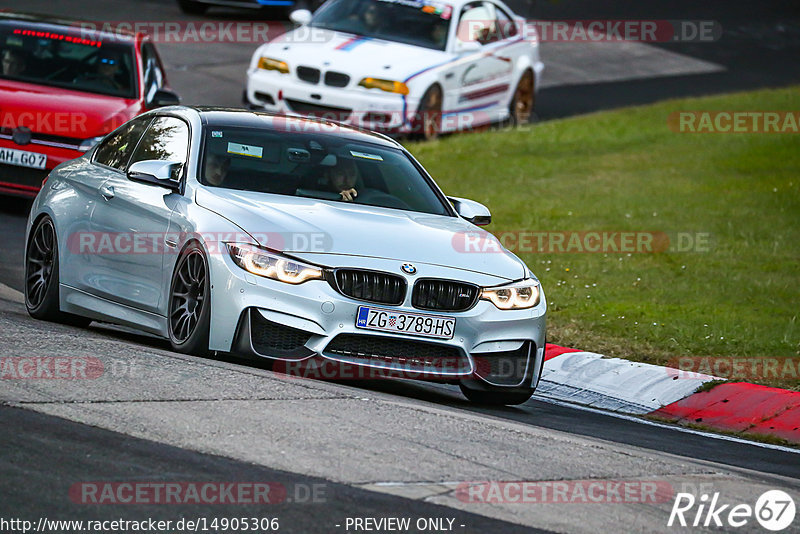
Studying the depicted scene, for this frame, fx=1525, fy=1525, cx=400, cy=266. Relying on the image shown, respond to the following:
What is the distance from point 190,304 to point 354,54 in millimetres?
10755

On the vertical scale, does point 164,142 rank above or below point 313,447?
above

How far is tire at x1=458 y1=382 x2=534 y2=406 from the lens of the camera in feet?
28.5

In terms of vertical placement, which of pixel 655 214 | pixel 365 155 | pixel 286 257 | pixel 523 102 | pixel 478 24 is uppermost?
pixel 365 155

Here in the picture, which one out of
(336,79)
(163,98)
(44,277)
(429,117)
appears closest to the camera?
(44,277)

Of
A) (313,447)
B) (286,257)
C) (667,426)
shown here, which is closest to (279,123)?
(286,257)

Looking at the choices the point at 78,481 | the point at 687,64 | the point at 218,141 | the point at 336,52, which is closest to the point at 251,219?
the point at 218,141

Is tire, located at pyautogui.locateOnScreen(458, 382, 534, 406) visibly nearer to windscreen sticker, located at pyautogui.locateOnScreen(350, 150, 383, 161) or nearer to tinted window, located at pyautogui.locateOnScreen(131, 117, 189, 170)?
windscreen sticker, located at pyautogui.locateOnScreen(350, 150, 383, 161)

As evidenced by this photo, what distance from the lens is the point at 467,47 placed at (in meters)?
19.6

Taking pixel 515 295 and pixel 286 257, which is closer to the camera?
pixel 286 257

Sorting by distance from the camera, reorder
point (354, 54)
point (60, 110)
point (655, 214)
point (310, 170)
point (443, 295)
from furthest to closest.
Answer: point (354, 54), point (655, 214), point (60, 110), point (310, 170), point (443, 295)

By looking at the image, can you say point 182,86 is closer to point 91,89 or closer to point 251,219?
point 91,89

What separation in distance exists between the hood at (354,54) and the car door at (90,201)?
8.50 meters

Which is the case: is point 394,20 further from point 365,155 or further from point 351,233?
point 351,233

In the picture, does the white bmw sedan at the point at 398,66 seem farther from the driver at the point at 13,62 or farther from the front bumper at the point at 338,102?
the driver at the point at 13,62
